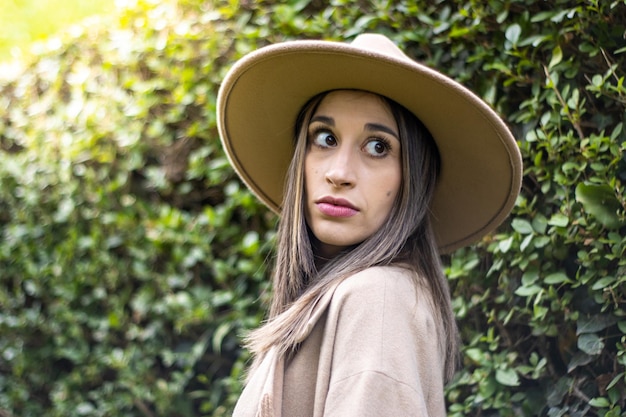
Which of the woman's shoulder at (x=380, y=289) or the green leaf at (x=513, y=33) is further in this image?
the green leaf at (x=513, y=33)

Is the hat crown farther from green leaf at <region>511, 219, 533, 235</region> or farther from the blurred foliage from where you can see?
the blurred foliage

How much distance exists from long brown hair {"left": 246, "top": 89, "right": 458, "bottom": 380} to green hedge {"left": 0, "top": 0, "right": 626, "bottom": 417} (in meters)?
0.33

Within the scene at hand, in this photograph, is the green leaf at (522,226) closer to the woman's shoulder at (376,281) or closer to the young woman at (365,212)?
the young woman at (365,212)

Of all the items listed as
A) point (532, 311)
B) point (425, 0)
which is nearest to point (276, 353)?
point (532, 311)

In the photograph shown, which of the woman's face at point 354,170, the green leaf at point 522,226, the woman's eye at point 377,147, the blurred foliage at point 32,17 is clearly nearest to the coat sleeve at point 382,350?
the woman's face at point 354,170

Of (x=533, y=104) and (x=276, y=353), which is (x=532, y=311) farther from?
(x=276, y=353)

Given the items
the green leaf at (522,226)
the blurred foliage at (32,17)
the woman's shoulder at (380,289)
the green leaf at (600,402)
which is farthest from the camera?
the blurred foliage at (32,17)

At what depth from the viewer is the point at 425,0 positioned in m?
2.53

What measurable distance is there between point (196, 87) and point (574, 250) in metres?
1.80

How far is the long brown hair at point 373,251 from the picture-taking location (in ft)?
5.75

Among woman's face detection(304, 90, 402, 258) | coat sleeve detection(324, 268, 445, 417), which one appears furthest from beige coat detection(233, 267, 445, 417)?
woman's face detection(304, 90, 402, 258)

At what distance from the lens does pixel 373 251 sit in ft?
5.79

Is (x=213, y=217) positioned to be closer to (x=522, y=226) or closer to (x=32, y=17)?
(x=522, y=226)

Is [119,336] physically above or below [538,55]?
below
